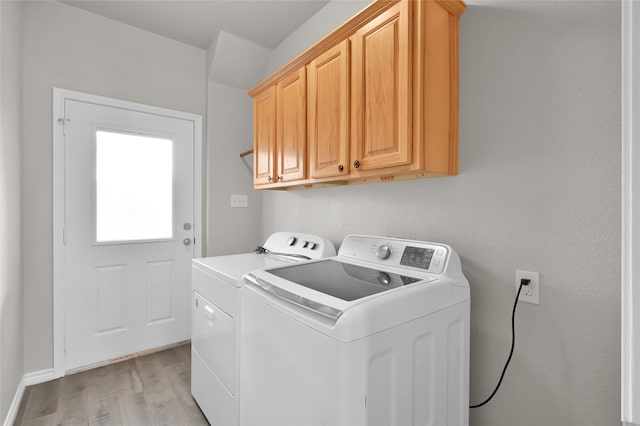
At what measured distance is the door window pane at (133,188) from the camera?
2.37 m

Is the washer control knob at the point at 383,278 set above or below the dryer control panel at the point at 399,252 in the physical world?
below

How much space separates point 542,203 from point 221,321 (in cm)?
152

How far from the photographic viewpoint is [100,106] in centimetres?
235

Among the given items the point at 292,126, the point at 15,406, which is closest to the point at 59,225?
the point at 15,406

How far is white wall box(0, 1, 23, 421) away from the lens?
161 cm

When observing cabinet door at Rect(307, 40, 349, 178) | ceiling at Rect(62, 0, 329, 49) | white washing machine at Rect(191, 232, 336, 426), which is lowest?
white washing machine at Rect(191, 232, 336, 426)

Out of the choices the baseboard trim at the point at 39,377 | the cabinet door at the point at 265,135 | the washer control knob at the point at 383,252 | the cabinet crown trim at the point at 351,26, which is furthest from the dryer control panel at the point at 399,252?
the baseboard trim at the point at 39,377

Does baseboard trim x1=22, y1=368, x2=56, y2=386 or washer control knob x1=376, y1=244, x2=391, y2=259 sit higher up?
washer control knob x1=376, y1=244, x2=391, y2=259

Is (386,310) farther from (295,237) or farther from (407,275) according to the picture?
(295,237)

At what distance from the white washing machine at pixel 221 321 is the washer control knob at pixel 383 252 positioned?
1.57 ft

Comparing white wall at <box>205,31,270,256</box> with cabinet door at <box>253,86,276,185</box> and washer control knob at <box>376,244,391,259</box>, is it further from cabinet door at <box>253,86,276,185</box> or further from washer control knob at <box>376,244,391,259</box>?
washer control knob at <box>376,244,391,259</box>

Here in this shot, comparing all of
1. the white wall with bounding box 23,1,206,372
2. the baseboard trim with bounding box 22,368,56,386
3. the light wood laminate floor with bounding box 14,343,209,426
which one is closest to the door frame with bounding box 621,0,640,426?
the light wood laminate floor with bounding box 14,343,209,426

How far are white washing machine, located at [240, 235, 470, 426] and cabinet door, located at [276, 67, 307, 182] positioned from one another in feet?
2.30

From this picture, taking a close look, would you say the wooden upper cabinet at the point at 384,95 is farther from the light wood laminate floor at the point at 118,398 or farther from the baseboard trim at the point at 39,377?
the baseboard trim at the point at 39,377
